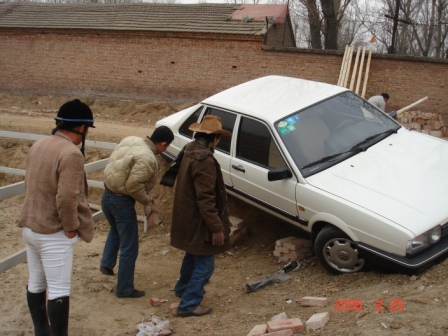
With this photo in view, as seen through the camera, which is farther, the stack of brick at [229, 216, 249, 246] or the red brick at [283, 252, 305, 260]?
the stack of brick at [229, 216, 249, 246]

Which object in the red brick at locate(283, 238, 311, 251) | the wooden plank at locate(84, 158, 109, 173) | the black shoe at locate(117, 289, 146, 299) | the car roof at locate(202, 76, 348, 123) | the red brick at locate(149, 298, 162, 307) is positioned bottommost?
the black shoe at locate(117, 289, 146, 299)

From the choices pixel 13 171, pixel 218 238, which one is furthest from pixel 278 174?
pixel 13 171

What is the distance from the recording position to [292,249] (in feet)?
19.7

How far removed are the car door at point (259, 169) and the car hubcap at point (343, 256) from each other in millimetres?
575

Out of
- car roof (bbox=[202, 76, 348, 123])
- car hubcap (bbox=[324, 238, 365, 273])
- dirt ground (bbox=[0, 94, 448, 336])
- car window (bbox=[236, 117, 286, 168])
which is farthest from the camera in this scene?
car roof (bbox=[202, 76, 348, 123])

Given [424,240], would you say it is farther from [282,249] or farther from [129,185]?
[129,185]

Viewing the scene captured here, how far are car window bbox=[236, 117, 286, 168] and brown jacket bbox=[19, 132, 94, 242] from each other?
8.49ft

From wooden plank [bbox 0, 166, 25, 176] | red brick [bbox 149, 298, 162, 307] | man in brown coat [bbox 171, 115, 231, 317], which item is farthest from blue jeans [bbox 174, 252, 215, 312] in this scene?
wooden plank [bbox 0, 166, 25, 176]

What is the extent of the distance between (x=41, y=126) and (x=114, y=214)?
9.49m

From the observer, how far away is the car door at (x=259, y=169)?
5.68 metres

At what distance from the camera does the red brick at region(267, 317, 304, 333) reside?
13.1ft

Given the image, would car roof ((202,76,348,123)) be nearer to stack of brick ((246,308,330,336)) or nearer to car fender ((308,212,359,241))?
car fender ((308,212,359,241))

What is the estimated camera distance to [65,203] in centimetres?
368

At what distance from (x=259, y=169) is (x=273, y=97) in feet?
3.57
